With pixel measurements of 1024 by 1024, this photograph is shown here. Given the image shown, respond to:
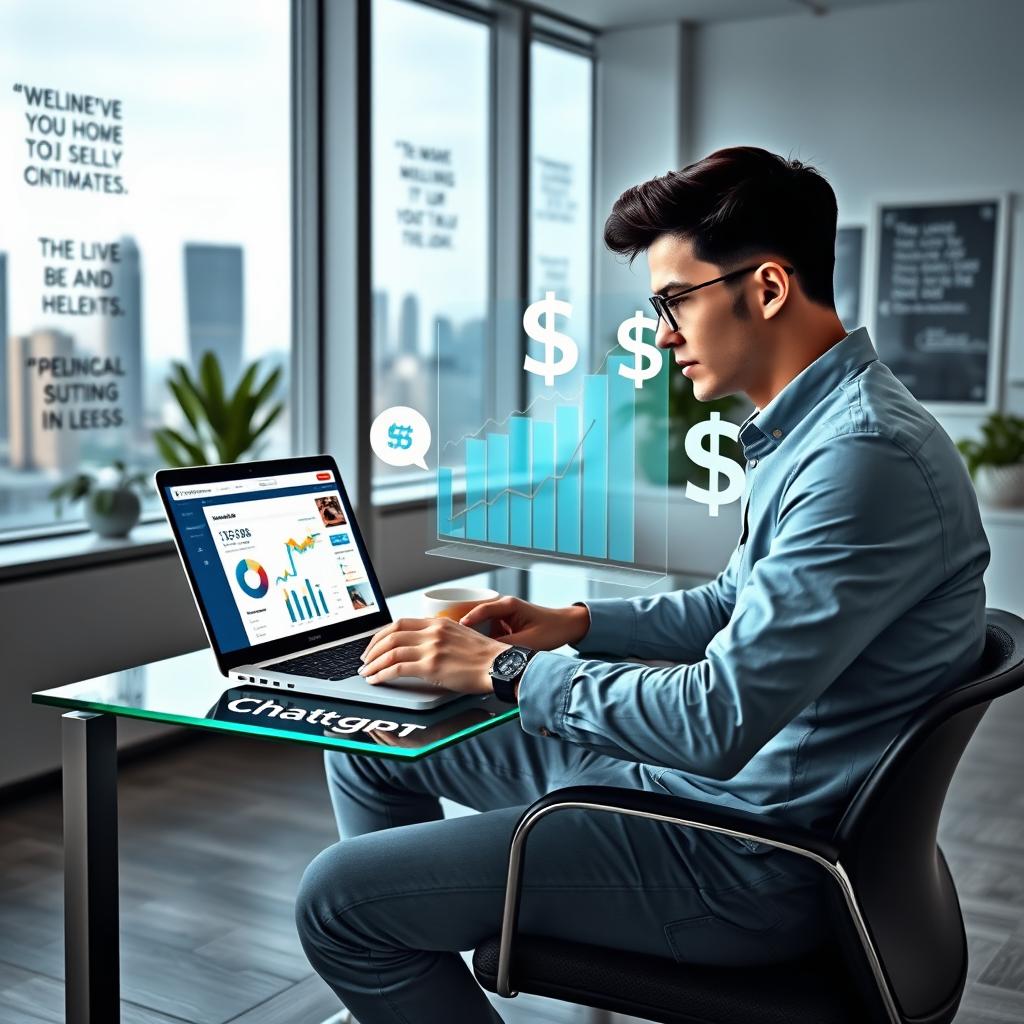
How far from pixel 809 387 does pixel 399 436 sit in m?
1.00

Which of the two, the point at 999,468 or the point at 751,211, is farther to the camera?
the point at 999,468

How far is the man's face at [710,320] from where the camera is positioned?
153cm

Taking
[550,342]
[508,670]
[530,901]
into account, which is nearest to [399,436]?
[550,342]

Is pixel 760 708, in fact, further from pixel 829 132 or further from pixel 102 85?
Result: pixel 829 132

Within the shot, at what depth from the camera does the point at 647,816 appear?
4.42 feet

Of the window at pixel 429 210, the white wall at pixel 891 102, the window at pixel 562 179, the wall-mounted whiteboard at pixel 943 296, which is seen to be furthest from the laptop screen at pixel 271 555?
the wall-mounted whiteboard at pixel 943 296

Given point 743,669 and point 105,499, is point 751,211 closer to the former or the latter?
point 743,669

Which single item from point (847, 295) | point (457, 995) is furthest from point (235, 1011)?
point (847, 295)

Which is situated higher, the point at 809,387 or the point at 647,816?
the point at 809,387

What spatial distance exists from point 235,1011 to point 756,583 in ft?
4.84

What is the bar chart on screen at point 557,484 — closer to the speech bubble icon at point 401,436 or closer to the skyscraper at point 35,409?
the speech bubble icon at point 401,436

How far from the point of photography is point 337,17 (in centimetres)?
449

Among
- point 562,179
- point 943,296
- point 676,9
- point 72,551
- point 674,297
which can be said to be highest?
point 676,9

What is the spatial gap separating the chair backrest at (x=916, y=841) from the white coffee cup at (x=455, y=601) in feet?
2.03
